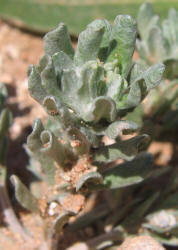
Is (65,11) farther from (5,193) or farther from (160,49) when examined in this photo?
(5,193)

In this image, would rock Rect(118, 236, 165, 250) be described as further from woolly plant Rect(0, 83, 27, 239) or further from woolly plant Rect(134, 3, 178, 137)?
woolly plant Rect(134, 3, 178, 137)

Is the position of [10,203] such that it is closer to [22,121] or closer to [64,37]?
[22,121]

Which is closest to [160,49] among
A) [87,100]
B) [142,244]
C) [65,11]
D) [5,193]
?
[87,100]

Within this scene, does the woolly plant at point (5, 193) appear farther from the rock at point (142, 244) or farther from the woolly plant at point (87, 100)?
the rock at point (142, 244)

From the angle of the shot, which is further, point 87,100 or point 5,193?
point 5,193

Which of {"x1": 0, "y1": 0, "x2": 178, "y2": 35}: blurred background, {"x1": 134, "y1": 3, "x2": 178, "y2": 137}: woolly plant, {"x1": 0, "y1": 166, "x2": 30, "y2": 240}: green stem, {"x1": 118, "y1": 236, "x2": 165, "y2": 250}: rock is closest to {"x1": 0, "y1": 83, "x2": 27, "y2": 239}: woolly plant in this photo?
{"x1": 0, "y1": 166, "x2": 30, "y2": 240}: green stem

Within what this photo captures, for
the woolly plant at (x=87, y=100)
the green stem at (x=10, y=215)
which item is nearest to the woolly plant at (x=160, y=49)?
the woolly plant at (x=87, y=100)

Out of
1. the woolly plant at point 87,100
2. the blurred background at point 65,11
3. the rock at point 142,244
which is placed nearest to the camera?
the woolly plant at point 87,100

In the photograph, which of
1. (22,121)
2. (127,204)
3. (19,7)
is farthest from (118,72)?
(19,7)
